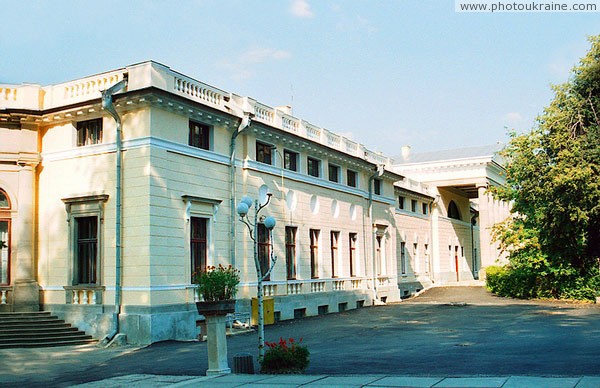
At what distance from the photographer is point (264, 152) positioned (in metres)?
26.2

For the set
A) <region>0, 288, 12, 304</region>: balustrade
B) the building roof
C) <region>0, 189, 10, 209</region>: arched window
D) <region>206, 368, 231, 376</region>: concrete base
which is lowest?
<region>206, 368, 231, 376</region>: concrete base

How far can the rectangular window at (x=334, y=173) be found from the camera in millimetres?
31969

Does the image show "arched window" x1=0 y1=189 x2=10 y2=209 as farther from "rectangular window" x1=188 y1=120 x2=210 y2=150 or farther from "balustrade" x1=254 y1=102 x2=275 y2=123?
"balustrade" x1=254 y1=102 x2=275 y2=123

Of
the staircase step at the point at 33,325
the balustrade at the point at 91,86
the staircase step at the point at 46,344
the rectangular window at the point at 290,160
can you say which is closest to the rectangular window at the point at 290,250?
the rectangular window at the point at 290,160

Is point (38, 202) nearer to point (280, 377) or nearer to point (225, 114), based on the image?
point (225, 114)

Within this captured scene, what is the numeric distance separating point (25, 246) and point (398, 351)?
43.2ft

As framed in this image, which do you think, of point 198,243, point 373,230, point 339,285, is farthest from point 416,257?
point 198,243

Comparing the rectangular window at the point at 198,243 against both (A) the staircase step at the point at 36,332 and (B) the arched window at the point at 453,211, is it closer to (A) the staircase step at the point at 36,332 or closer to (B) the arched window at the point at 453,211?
(A) the staircase step at the point at 36,332

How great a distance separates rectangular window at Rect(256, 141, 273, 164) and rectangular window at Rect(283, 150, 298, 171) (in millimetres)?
1294

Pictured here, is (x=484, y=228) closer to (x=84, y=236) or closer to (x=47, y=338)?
(x=84, y=236)

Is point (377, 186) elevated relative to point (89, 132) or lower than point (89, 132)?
lower

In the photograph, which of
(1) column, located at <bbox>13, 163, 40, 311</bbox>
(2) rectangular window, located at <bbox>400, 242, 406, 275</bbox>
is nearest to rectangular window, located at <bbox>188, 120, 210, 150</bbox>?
(1) column, located at <bbox>13, 163, 40, 311</bbox>

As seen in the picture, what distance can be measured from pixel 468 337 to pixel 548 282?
64.7 ft

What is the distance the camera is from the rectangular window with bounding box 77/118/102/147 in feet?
70.5
